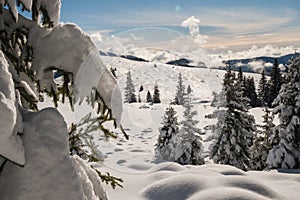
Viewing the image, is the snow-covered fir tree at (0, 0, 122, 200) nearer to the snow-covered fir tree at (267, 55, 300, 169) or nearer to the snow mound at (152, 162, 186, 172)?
the snow mound at (152, 162, 186, 172)

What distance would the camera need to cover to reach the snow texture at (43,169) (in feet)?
7.56

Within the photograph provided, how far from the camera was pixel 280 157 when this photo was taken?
740 inches

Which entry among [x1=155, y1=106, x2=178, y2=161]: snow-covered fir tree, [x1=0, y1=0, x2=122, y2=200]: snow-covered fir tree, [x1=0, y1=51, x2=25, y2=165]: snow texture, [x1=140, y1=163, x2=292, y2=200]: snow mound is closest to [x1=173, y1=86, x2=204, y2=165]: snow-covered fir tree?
[x1=155, y1=106, x2=178, y2=161]: snow-covered fir tree

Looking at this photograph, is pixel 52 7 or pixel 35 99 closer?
pixel 35 99

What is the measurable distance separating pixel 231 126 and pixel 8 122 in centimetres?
2191

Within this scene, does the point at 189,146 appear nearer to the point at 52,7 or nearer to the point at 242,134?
the point at 242,134

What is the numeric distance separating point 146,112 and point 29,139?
5816 cm

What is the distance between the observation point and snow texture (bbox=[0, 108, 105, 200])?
2.30 meters

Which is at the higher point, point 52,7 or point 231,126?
point 52,7

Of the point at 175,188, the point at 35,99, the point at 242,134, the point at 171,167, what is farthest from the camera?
the point at 242,134

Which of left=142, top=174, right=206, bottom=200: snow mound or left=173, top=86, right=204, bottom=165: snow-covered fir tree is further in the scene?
left=173, top=86, right=204, bottom=165: snow-covered fir tree

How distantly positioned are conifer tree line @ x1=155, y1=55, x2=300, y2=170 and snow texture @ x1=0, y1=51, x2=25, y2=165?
60.1 feet

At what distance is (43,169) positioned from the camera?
7.63 ft

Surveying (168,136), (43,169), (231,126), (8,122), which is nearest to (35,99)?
(43,169)
